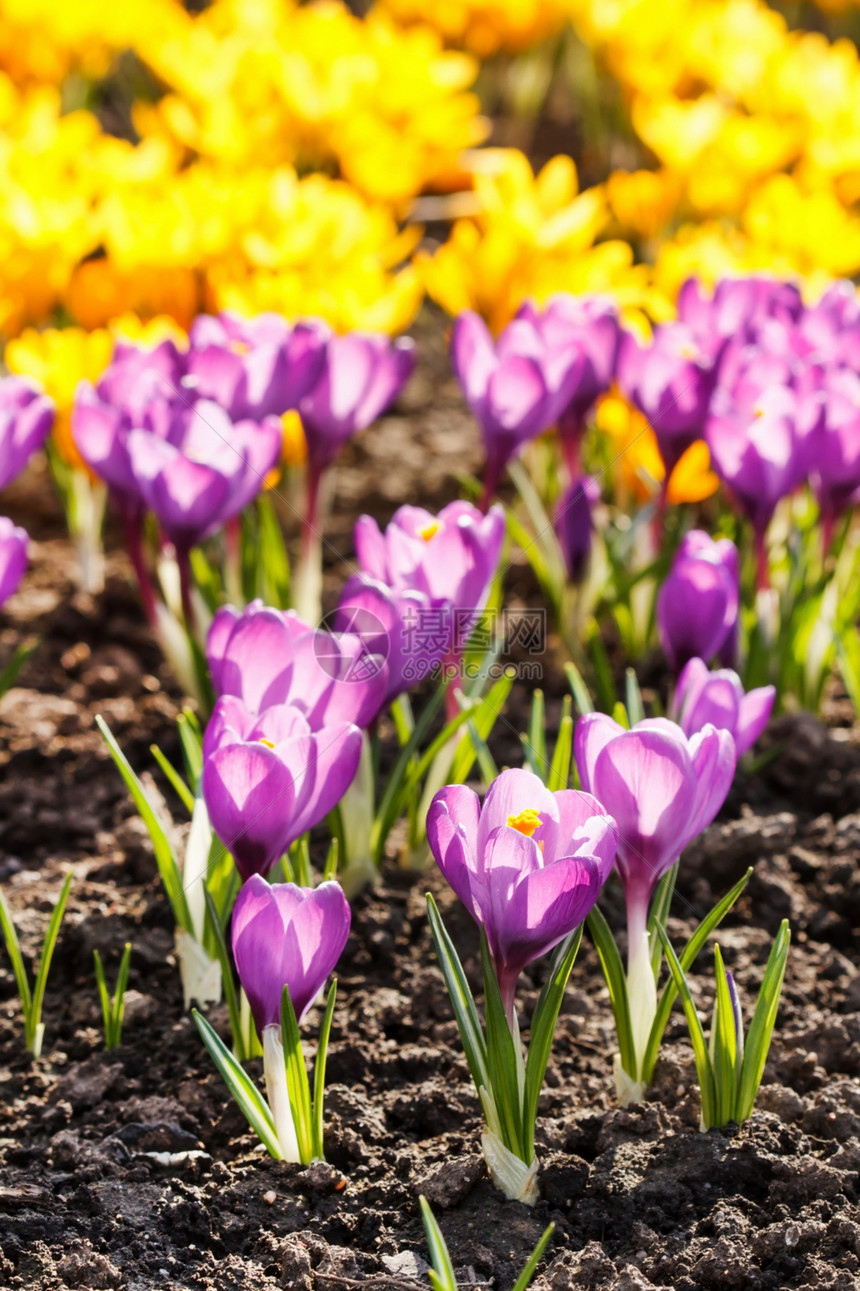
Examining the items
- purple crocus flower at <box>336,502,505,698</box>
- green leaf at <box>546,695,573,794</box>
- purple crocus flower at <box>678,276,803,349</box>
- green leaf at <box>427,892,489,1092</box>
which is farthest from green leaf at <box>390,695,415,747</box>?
A: purple crocus flower at <box>678,276,803,349</box>

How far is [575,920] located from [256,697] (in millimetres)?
396

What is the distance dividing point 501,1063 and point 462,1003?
0.19ft

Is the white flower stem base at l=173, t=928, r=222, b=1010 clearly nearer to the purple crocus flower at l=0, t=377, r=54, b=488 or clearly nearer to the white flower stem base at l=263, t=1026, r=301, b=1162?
the white flower stem base at l=263, t=1026, r=301, b=1162

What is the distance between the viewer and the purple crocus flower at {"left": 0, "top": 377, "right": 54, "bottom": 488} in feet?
5.46

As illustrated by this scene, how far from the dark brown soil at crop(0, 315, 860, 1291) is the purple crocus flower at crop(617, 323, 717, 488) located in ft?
1.42

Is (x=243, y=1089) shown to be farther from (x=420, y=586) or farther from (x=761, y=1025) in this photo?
(x=420, y=586)

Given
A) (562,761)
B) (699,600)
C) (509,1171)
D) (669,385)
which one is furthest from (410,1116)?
(669,385)

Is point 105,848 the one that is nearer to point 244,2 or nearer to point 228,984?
point 228,984

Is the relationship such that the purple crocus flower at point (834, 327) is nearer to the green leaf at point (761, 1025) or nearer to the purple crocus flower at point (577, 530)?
the purple crocus flower at point (577, 530)

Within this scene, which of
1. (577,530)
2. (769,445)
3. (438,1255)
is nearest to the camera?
(438,1255)

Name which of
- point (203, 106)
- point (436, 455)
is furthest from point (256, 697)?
point (203, 106)

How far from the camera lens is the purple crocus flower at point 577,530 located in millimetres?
1956

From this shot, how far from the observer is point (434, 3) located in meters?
4.37

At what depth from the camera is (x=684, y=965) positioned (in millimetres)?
1198
